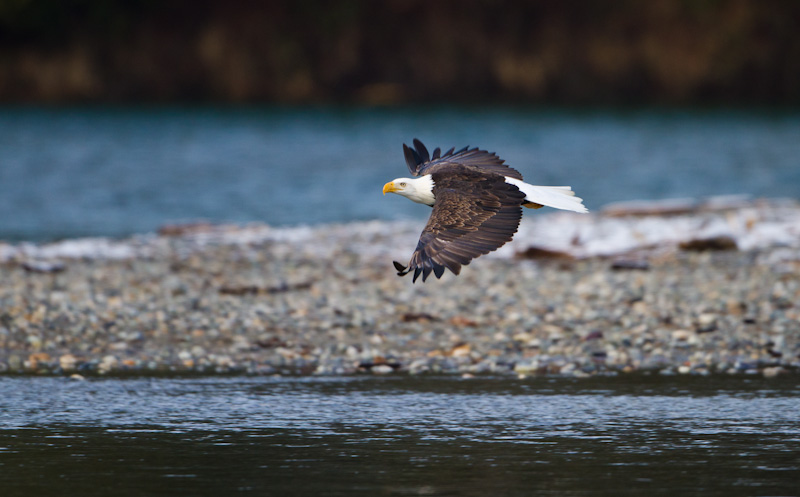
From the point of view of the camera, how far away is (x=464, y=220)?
830 cm

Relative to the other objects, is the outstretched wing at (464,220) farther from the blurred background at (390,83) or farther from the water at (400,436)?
the blurred background at (390,83)

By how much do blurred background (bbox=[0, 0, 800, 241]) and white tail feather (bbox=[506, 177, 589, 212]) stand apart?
2738cm

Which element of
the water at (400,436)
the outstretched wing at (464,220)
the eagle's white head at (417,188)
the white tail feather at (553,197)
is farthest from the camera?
the eagle's white head at (417,188)

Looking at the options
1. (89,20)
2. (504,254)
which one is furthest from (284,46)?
(504,254)

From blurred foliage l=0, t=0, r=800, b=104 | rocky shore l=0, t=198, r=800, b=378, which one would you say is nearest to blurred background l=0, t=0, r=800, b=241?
blurred foliage l=0, t=0, r=800, b=104

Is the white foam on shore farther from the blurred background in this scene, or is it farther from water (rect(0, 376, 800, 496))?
the blurred background

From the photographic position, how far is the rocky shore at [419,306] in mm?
9648

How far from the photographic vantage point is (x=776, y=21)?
2222 inches

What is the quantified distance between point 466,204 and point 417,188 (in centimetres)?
77

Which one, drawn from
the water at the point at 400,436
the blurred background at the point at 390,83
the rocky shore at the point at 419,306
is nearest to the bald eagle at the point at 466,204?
the water at the point at 400,436

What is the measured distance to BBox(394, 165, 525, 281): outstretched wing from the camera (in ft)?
25.7

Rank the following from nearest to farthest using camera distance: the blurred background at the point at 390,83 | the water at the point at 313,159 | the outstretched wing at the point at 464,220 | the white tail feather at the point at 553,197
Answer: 1. the outstretched wing at the point at 464,220
2. the white tail feather at the point at 553,197
3. the water at the point at 313,159
4. the blurred background at the point at 390,83

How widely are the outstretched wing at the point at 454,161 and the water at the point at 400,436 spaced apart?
167 cm

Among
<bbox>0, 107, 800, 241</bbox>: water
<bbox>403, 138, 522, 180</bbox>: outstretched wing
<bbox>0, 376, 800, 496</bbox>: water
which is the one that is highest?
<bbox>0, 107, 800, 241</bbox>: water
